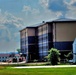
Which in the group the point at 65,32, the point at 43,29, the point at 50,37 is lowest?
the point at 50,37

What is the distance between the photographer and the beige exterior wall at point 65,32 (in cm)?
13738

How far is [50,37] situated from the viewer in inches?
5684

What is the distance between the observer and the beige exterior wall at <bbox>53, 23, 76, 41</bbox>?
137375 millimetres

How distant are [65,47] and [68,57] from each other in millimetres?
9139

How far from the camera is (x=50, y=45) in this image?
144 m

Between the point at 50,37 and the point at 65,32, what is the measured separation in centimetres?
951

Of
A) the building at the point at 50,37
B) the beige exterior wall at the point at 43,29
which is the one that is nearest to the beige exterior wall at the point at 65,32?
the building at the point at 50,37

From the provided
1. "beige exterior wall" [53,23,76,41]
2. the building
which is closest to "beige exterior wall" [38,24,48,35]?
the building

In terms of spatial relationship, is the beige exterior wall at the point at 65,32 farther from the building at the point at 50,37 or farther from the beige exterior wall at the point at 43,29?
the beige exterior wall at the point at 43,29

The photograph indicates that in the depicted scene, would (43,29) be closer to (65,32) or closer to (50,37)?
(50,37)

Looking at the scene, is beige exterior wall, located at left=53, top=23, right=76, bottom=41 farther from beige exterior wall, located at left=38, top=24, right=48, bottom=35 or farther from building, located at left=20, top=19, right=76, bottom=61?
beige exterior wall, located at left=38, top=24, right=48, bottom=35

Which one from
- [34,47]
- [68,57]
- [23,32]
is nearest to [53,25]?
[68,57]

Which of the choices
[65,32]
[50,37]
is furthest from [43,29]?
[65,32]

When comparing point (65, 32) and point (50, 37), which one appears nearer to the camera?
point (65, 32)
